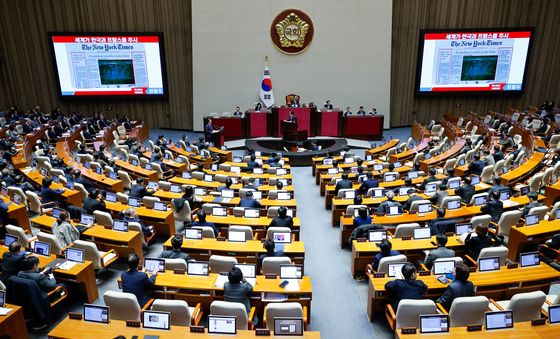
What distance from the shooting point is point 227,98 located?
858 inches

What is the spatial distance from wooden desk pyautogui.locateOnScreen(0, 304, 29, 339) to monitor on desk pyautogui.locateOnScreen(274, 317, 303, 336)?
11.5 ft

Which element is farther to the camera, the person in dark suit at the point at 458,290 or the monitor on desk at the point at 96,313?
Answer: the person in dark suit at the point at 458,290

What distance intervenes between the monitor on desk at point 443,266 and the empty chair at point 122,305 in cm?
438

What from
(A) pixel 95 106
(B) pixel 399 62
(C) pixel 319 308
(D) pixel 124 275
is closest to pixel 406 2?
(B) pixel 399 62

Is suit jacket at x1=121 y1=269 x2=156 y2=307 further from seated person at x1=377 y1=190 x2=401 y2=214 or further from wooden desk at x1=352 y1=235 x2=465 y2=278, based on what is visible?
seated person at x1=377 y1=190 x2=401 y2=214

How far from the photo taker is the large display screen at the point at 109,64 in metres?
20.6

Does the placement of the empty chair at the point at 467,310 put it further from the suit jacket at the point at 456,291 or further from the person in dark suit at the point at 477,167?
the person in dark suit at the point at 477,167

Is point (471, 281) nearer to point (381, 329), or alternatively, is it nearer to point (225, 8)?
point (381, 329)

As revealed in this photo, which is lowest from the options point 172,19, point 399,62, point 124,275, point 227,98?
point 124,275

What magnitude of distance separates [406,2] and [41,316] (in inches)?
813

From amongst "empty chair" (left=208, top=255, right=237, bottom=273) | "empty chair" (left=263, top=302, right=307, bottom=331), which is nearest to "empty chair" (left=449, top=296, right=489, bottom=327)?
"empty chair" (left=263, top=302, right=307, bottom=331)

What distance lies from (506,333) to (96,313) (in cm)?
502

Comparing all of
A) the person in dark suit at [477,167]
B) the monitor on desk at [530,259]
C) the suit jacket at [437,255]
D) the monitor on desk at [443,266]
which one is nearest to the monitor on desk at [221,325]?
the monitor on desk at [443,266]

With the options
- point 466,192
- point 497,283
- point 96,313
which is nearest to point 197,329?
point 96,313
